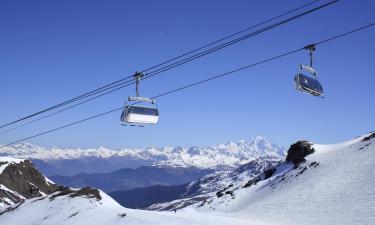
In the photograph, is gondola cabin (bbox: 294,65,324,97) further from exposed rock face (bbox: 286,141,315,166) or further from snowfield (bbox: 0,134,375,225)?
exposed rock face (bbox: 286,141,315,166)

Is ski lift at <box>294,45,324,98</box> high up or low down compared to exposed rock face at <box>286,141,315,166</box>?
down

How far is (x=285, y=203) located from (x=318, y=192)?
5.22 m

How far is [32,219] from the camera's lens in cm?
7869

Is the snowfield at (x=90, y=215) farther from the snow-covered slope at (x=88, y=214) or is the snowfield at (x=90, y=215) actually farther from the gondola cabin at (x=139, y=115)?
the gondola cabin at (x=139, y=115)

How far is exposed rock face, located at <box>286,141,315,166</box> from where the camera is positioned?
101438 mm

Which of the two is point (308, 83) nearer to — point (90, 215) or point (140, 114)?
point (140, 114)

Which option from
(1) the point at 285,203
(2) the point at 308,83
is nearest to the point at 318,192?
(1) the point at 285,203

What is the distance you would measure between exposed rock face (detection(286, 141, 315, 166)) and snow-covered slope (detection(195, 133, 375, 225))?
3.37 ft

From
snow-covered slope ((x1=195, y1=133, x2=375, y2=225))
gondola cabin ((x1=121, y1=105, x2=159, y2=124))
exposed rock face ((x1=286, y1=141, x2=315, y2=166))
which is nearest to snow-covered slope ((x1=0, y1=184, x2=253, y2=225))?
snow-covered slope ((x1=195, y1=133, x2=375, y2=225))

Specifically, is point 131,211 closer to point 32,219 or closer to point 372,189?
point 32,219

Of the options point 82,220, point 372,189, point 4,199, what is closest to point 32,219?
point 82,220

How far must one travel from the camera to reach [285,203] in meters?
73.2

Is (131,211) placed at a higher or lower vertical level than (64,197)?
lower

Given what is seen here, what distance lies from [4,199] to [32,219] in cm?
11461
